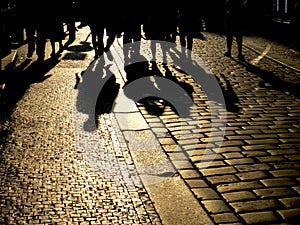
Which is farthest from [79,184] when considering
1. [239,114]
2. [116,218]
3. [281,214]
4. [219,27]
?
[219,27]

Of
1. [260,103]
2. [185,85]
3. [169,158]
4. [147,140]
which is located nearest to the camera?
[169,158]

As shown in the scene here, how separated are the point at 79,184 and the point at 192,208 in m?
1.24

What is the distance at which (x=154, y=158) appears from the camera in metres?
5.55

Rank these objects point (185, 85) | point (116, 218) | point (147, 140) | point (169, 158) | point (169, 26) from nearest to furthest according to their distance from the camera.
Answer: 1. point (116, 218)
2. point (169, 158)
3. point (147, 140)
4. point (185, 85)
5. point (169, 26)

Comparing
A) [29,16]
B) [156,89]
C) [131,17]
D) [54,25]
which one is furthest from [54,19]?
[156,89]

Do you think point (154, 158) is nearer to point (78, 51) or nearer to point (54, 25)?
point (54, 25)

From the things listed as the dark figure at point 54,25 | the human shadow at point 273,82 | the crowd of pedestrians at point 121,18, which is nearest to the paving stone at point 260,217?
the human shadow at point 273,82

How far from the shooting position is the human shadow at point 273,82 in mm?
8904

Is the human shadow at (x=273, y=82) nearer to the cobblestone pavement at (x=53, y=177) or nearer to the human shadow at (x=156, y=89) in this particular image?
the human shadow at (x=156, y=89)

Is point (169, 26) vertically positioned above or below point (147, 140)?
above

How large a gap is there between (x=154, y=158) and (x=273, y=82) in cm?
480

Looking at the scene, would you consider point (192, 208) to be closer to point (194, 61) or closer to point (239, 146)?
point (239, 146)

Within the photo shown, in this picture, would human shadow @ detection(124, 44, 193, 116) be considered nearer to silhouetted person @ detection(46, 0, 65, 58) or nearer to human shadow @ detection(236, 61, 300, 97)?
human shadow @ detection(236, 61, 300, 97)

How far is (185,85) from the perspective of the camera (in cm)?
925
